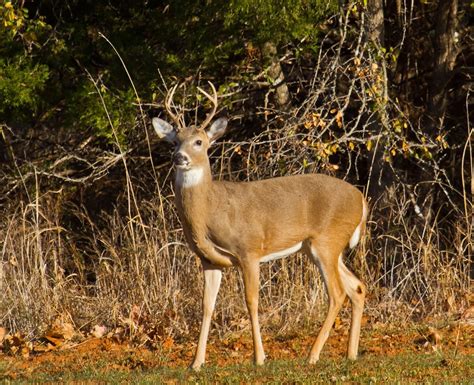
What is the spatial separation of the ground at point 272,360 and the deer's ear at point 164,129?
1.74m

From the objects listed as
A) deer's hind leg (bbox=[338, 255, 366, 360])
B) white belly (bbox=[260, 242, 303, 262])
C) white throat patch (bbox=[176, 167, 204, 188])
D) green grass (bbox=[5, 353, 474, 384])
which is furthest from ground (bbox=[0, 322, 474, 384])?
white throat patch (bbox=[176, 167, 204, 188])

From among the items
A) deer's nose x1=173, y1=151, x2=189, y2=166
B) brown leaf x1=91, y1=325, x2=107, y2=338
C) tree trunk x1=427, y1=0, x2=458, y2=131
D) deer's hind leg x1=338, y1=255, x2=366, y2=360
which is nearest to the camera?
deer's nose x1=173, y1=151, x2=189, y2=166

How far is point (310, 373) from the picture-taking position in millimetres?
7031

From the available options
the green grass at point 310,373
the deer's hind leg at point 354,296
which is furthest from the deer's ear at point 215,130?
the green grass at point 310,373

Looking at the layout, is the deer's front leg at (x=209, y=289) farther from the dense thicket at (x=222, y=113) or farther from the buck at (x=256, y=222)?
the dense thicket at (x=222, y=113)

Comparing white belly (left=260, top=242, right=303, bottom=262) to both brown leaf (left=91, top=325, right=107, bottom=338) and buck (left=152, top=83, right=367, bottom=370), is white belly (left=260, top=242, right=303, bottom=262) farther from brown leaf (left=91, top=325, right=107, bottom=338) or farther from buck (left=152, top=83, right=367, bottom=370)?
brown leaf (left=91, top=325, right=107, bottom=338)

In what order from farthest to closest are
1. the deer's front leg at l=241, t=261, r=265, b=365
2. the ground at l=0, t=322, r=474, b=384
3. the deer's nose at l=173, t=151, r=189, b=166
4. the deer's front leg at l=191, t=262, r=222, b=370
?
the deer's front leg at l=191, t=262, r=222, b=370, the deer's front leg at l=241, t=261, r=265, b=365, the deer's nose at l=173, t=151, r=189, b=166, the ground at l=0, t=322, r=474, b=384

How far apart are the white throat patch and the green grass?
53.6 inches

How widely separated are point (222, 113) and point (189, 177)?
17.0 ft

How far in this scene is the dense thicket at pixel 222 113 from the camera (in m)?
10.3

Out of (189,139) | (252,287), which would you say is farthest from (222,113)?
(252,287)

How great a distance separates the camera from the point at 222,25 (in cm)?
1139

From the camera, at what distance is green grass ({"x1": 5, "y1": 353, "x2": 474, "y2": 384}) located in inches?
265

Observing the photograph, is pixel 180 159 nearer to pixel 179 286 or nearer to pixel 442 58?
pixel 179 286
